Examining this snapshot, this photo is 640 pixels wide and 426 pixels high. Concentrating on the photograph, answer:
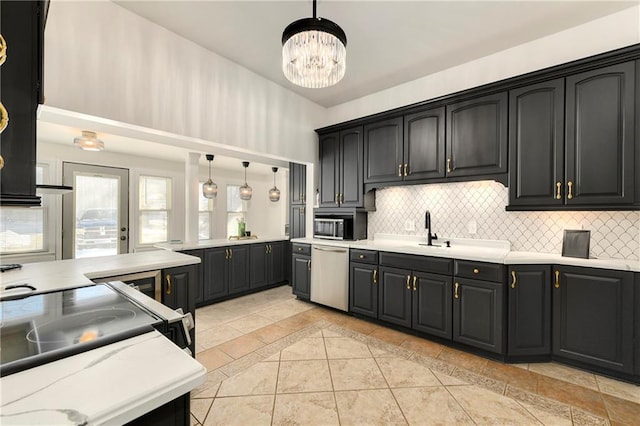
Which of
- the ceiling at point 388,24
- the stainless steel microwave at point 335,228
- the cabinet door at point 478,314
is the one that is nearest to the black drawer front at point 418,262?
the cabinet door at point 478,314

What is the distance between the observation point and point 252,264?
15.1 ft

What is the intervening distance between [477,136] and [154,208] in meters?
5.56

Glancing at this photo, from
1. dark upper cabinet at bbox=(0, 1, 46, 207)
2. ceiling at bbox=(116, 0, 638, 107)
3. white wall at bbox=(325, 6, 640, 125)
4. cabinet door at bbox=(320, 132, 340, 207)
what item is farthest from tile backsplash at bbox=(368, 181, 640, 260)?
dark upper cabinet at bbox=(0, 1, 46, 207)

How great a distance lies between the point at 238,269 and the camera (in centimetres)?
439

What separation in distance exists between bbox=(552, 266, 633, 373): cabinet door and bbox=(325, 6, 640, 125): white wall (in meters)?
1.96

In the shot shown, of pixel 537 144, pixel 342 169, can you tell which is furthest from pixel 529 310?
pixel 342 169

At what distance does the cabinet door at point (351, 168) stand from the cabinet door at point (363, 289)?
909 millimetres

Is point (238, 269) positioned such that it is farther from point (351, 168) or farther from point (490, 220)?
point (490, 220)

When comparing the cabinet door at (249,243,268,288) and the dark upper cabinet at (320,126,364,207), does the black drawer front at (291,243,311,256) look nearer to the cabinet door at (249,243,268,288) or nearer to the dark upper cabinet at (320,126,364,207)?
the dark upper cabinet at (320,126,364,207)

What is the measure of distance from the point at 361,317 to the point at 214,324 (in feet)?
5.79

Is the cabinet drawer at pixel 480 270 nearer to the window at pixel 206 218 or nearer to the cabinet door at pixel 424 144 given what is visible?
the cabinet door at pixel 424 144

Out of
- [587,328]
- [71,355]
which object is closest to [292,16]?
[71,355]

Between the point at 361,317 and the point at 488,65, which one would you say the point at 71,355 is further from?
the point at 488,65

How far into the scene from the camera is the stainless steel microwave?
3.88m
